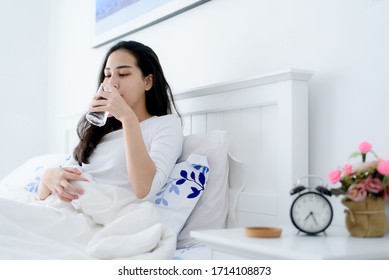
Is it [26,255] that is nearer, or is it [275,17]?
[26,255]

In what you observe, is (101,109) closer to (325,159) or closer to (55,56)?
(325,159)

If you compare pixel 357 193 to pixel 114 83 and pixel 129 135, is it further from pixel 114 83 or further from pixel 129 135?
pixel 114 83

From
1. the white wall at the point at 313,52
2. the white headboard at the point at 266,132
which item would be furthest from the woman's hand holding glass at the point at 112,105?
the white wall at the point at 313,52

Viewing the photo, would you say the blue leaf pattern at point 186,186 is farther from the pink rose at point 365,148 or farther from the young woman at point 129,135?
the pink rose at point 365,148

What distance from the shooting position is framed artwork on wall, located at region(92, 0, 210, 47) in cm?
202

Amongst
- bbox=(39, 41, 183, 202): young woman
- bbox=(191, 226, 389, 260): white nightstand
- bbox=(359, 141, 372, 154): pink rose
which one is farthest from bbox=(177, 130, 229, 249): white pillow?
bbox=(359, 141, 372, 154): pink rose

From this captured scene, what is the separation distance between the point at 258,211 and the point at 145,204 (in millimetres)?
331

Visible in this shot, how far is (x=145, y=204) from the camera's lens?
4.24 feet

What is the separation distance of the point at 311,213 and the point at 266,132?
1.53 ft

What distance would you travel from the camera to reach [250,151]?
149 cm

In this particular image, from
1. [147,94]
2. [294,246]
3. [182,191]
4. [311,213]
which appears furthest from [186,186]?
[294,246]

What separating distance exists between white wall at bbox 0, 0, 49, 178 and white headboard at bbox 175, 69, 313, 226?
195 centimetres

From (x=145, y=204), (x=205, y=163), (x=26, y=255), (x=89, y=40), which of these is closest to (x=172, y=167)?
(x=205, y=163)
